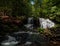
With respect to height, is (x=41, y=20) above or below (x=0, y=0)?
below

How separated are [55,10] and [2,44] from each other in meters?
8.45

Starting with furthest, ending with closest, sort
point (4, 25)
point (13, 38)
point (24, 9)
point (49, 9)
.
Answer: point (24, 9)
point (49, 9)
point (4, 25)
point (13, 38)

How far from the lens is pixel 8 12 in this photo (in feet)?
71.9

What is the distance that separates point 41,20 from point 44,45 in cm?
979

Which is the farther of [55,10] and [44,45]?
[55,10]

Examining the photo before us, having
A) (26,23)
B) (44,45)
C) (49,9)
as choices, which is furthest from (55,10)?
(44,45)

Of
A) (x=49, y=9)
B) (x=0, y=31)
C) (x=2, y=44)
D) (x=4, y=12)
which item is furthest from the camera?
(x=4, y=12)

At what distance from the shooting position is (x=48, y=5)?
20.1 meters

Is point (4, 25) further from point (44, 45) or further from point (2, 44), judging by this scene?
point (44, 45)

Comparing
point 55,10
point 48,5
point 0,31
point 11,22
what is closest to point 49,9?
point 48,5

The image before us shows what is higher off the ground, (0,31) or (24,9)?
(24,9)

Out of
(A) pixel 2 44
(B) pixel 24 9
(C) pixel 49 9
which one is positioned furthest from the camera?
(B) pixel 24 9

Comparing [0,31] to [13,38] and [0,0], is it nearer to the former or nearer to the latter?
[13,38]

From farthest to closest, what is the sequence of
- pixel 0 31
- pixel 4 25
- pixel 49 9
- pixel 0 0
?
pixel 49 9 < pixel 4 25 < pixel 0 31 < pixel 0 0
